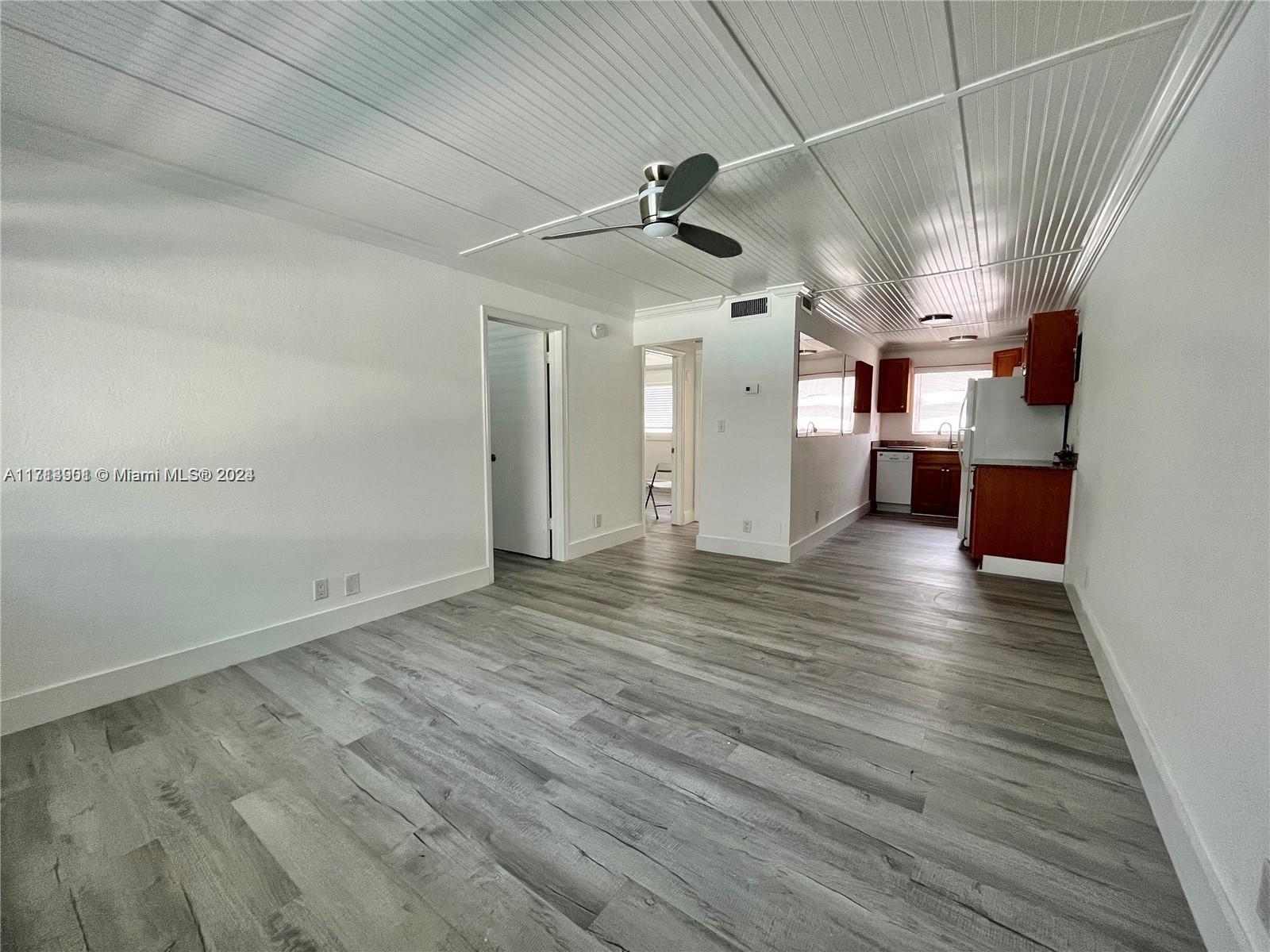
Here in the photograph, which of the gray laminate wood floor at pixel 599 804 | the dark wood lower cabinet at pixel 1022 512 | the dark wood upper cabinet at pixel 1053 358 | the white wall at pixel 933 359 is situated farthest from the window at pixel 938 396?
the gray laminate wood floor at pixel 599 804

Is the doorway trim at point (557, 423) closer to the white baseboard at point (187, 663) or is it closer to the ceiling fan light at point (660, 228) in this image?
the white baseboard at point (187, 663)

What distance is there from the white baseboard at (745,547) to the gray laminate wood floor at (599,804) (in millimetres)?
1663

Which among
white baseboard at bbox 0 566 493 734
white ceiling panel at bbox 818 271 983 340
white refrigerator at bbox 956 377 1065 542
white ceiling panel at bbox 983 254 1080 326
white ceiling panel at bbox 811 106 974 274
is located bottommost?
white baseboard at bbox 0 566 493 734

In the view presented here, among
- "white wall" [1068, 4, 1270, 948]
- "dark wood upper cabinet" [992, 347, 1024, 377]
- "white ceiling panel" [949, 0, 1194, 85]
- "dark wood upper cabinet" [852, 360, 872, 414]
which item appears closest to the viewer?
"white wall" [1068, 4, 1270, 948]

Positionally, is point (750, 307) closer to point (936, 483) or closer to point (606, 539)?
point (606, 539)

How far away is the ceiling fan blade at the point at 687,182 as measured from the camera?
194 cm

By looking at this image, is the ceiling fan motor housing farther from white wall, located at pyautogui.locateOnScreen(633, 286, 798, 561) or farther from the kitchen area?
the kitchen area

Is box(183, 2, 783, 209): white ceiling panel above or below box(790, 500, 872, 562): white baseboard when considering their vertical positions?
above

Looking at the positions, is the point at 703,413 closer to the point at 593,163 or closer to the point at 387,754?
the point at 593,163

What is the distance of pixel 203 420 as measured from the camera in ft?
8.07

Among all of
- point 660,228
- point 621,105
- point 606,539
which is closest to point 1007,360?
point 606,539

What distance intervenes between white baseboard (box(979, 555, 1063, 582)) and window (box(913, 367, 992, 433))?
3.55 m

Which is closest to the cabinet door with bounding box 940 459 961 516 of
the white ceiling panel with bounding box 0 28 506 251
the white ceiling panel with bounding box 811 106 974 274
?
the white ceiling panel with bounding box 811 106 974 274

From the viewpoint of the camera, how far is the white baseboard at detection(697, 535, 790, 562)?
4578 mm
